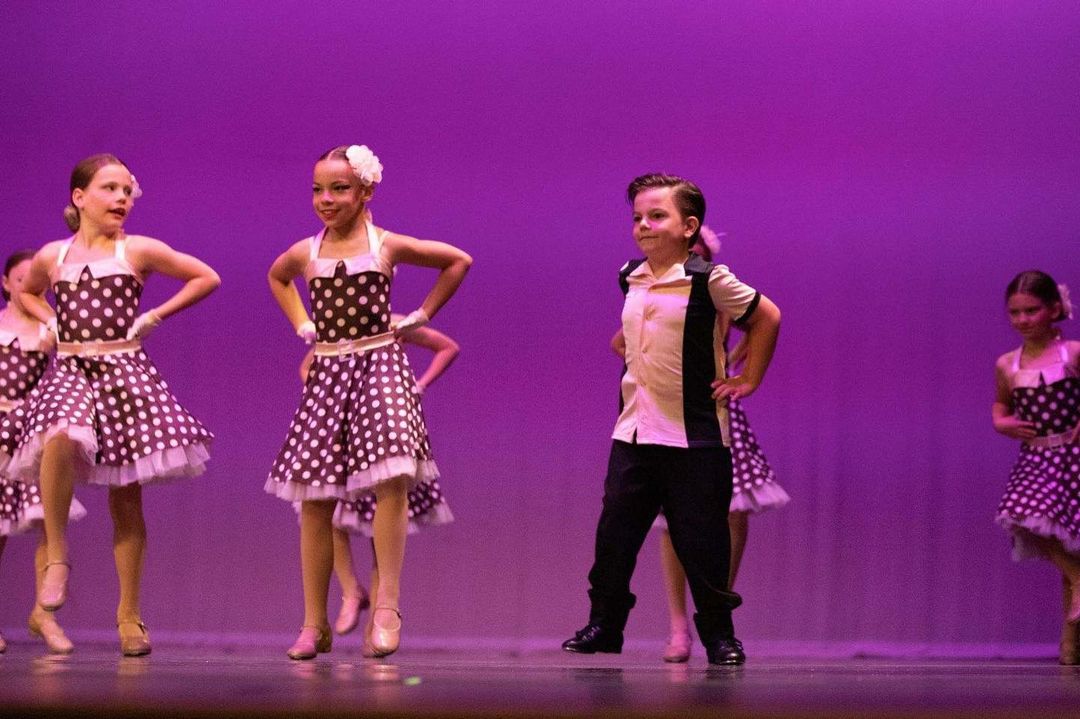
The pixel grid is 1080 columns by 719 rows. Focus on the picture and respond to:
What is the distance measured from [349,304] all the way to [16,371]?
1.53m

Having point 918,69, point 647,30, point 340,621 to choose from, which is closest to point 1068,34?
point 918,69

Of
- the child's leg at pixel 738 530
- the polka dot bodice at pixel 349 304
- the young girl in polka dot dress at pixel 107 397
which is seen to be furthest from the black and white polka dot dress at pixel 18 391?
the child's leg at pixel 738 530

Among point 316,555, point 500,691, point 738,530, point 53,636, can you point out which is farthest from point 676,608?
point 500,691

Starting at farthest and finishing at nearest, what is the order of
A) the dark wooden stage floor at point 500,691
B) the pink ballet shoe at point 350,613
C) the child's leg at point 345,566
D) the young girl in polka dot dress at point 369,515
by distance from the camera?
the child's leg at point 345,566 < the pink ballet shoe at point 350,613 < the young girl in polka dot dress at point 369,515 < the dark wooden stage floor at point 500,691

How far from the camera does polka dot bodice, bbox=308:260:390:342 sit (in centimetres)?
390

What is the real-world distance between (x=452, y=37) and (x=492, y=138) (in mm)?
454

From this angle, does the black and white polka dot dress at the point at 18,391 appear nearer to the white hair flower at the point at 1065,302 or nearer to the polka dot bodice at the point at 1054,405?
the polka dot bodice at the point at 1054,405

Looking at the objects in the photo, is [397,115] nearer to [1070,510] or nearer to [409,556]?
[409,556]

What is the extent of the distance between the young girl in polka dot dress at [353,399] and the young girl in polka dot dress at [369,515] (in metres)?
0.47

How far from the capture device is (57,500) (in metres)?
3.85

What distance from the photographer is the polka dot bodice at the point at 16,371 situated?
187 inches

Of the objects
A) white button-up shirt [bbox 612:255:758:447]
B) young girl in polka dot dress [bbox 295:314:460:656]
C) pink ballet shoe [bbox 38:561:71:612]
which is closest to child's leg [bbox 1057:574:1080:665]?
white button-up shirt [bbox 612:255:758:447]

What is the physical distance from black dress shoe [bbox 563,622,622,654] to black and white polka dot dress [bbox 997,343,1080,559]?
179cm

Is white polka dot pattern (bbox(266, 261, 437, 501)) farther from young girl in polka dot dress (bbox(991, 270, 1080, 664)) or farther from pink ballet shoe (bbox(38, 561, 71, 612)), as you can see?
young girl in polka dot dress (bbox(991, 270, 1080, 664))
